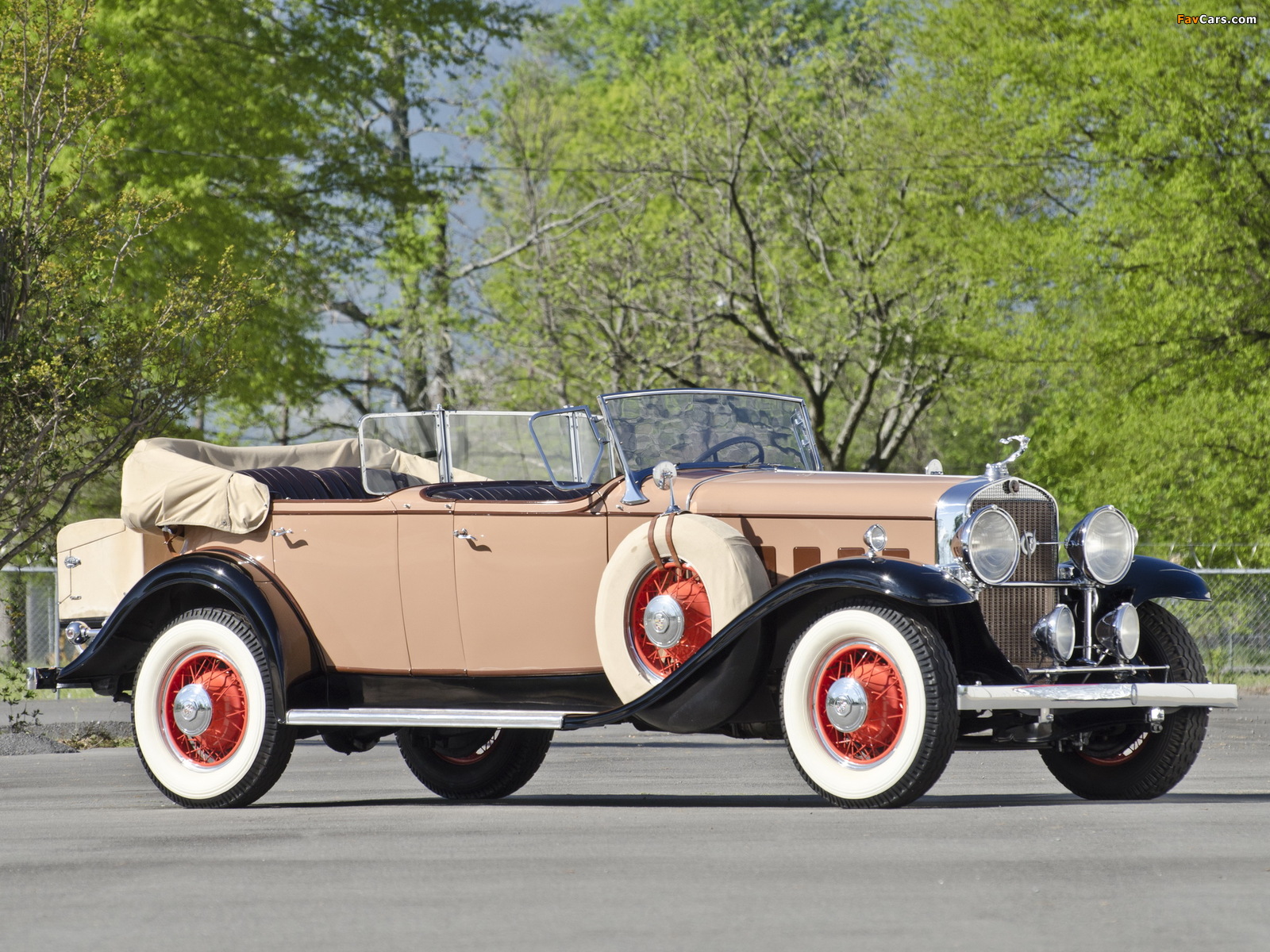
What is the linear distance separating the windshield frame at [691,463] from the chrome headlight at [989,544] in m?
1.52

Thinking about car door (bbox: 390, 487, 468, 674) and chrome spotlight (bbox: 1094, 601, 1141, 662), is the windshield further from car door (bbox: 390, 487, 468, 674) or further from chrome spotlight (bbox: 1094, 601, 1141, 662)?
chrome spotlight (bbox: 1094, 601, 1141, 662)

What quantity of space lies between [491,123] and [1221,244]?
1644 cm

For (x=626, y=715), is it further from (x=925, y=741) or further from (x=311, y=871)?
(x=311, y=871)

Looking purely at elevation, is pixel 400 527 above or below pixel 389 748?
above

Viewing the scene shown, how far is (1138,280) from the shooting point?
81.4 feet

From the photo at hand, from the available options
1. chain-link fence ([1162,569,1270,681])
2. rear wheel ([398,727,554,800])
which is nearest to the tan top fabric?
rear wheel ([398,727,554,800])

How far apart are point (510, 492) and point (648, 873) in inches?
153

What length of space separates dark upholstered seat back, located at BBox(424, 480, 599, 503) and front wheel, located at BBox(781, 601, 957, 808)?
1715 millimetres

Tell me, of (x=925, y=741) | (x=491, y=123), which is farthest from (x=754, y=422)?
(x=491, y=123)

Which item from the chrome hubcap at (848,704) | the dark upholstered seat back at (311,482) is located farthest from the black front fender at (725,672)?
the dark upholstered seat back at (311,482)

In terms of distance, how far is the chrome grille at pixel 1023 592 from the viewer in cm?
823

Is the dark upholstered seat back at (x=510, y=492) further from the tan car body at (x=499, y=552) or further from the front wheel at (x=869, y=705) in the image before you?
the front wheel at (x=869, y=705)

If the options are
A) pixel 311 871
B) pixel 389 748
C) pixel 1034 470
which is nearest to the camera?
pixel 311 871

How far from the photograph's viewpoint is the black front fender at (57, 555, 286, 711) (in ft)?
30.2
